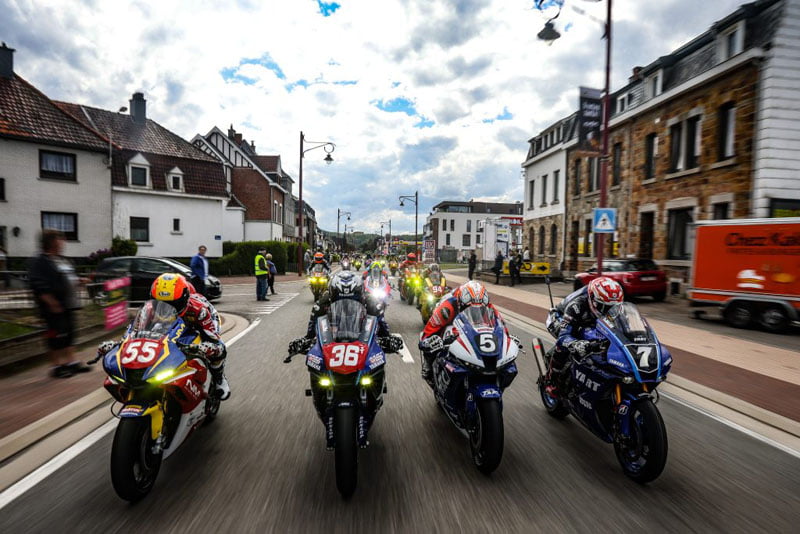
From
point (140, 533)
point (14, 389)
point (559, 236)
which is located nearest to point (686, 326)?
point (140, 533)

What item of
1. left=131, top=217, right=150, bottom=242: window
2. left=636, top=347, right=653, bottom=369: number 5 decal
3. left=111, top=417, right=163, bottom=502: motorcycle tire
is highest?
left=131, top=217, right=150, bottom=242: window

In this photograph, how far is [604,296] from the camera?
3771 mm

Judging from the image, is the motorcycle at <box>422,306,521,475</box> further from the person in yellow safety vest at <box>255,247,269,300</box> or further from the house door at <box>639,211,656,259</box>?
the house door at <box>639,211,656,259</box>

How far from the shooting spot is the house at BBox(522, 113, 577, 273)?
2842 centimetres

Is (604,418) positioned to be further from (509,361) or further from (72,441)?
(72,441)

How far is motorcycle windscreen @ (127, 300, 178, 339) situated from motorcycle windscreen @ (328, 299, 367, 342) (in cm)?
131

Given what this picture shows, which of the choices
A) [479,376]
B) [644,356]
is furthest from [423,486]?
[644,356]

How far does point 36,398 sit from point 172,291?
306cm

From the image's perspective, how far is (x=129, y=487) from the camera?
2820 millimetres

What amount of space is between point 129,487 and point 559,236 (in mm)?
29100

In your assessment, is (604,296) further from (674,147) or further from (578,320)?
(674,147)

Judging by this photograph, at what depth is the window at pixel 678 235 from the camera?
1795cm

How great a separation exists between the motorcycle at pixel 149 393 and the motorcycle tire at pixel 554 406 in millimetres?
3597

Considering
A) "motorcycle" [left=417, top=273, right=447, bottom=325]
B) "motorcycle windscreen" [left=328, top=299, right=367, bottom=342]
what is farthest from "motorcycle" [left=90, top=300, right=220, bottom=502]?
"motorcycle" [left=417, top=273, right=447, bottom=325]
